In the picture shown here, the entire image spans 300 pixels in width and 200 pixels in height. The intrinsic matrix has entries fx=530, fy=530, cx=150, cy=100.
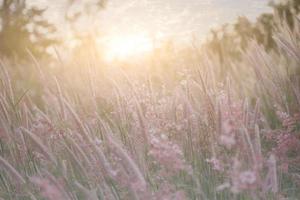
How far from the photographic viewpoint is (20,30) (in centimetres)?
843

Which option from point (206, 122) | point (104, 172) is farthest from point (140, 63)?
point (104, 172)

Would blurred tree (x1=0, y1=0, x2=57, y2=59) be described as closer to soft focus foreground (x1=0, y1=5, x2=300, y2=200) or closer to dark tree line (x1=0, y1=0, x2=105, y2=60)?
dark tree line (x1=0, y1=0, x2=105, y2=60)

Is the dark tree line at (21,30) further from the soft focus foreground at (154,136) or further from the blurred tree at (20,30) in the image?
the soft focus foreground at (154,136)

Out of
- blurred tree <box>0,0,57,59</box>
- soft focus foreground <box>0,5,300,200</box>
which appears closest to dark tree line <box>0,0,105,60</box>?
blurred tree <box>0,0,57,59</box>

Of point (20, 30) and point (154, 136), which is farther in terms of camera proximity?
point (20, 30)

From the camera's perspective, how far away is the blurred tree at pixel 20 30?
7.79 meters

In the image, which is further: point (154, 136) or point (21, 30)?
point (21, 30)

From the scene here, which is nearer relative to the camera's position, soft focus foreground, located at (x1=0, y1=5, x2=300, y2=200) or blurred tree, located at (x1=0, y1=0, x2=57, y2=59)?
soft focus foreground, located at (x1=0, y1=5, x2=300, y2=200)

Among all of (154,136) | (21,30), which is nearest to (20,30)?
(21,30)

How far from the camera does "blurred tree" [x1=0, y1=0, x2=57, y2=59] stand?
25.5 ft

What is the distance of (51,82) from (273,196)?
1.35 metres

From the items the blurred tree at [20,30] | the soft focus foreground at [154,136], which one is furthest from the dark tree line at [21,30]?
the soft focus foreground at [154,136]

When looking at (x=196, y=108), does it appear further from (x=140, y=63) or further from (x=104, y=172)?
(x=140, y=63)

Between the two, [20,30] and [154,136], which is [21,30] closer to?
[20,30]
